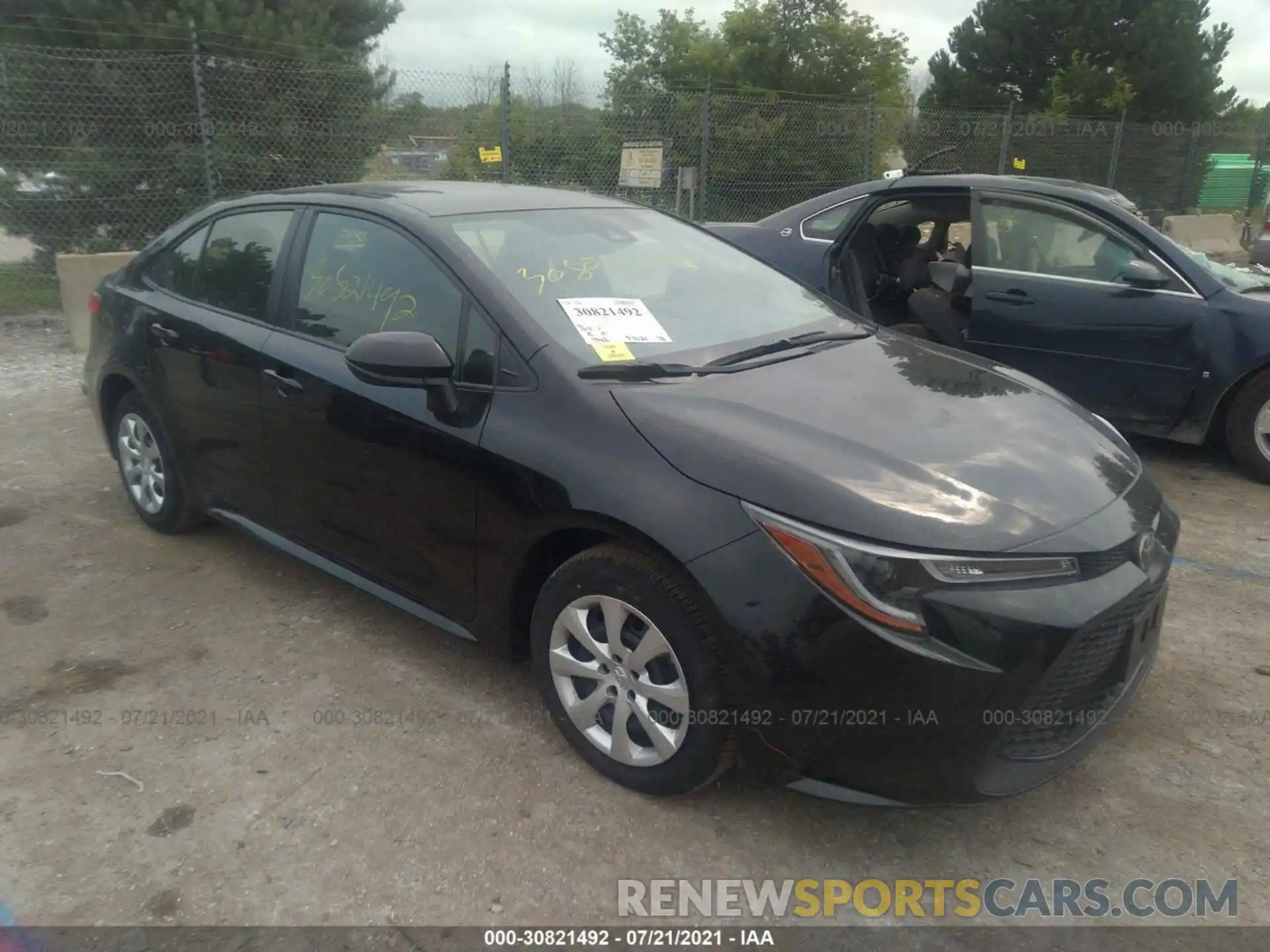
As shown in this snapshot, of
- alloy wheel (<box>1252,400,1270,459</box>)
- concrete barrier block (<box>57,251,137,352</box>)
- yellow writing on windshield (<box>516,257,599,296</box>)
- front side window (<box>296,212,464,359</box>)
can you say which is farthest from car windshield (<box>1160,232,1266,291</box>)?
concrete barrier block (<box>57,251,137,352</box>)

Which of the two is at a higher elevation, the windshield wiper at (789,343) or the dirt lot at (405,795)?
the windshield wiper at (789,343)

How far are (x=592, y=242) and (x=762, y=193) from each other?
36.0ft

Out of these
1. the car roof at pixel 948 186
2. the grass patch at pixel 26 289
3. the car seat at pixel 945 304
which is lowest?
the grass patch at pixel 26 289

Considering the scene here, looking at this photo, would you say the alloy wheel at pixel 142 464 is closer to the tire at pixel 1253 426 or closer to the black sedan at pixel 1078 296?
the black sedan at pixel 1078 296

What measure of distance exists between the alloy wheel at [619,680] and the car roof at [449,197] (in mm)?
1517

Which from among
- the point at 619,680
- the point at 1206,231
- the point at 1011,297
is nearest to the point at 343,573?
the point at 619,680

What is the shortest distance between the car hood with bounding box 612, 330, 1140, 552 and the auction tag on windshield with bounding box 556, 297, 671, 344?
0.27m

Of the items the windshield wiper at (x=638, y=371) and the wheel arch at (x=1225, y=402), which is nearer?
the windshield wiper at (x=638, y=371)

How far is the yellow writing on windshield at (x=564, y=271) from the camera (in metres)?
3.15

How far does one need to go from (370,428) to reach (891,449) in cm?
164

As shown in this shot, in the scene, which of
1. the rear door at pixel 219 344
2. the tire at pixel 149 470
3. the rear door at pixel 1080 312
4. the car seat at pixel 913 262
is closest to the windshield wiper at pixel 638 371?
the rear door at pixel 219 344

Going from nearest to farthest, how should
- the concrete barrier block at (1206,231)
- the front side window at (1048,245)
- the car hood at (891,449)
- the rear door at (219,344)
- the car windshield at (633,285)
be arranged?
1. the car hood at (891,449)
2. the car windshield at (633,285)
3. the rear door at (219,344)
4. the front side window at (1048,245)
5. the concrete barrier block at (1206,231)

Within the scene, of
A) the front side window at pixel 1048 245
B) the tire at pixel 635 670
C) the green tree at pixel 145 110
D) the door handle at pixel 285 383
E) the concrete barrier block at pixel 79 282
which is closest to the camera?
the tire at pixel 635 670

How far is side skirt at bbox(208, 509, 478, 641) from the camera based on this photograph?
10.4 ft
